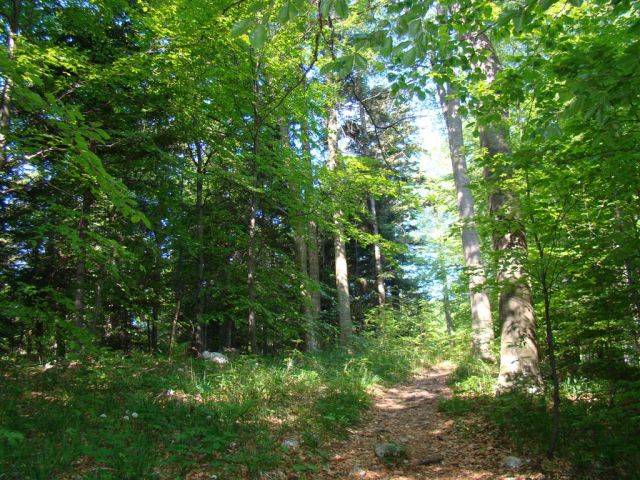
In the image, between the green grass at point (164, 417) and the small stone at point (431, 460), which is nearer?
the green grass at point (164, 417)

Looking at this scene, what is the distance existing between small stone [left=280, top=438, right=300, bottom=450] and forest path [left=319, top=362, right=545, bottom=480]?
455mm

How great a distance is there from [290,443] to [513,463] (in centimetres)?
247

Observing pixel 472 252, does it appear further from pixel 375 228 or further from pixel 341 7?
pixel 341 7

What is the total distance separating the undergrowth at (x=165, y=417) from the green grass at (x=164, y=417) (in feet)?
0.04

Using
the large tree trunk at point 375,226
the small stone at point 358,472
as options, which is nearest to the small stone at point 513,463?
the small stone at point 358,472

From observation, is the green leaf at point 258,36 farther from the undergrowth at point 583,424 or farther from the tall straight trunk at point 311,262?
the tall straight trunk at point 311,262

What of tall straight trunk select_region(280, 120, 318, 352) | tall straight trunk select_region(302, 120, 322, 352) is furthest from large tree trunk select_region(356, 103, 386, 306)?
tall straight trunk select_region(280, 120, 318, 352)

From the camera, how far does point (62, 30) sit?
7.45 metres

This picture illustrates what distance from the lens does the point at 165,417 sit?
183 inches

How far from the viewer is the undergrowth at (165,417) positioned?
11.4ft

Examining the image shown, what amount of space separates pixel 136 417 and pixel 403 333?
12006mm

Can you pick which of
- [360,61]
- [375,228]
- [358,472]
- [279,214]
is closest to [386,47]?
[360,61]

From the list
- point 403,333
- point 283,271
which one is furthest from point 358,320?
point 283,271

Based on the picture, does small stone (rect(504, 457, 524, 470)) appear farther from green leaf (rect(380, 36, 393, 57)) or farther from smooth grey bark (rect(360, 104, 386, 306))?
smooth grey bark (rect(360, 104, 386, 306))
